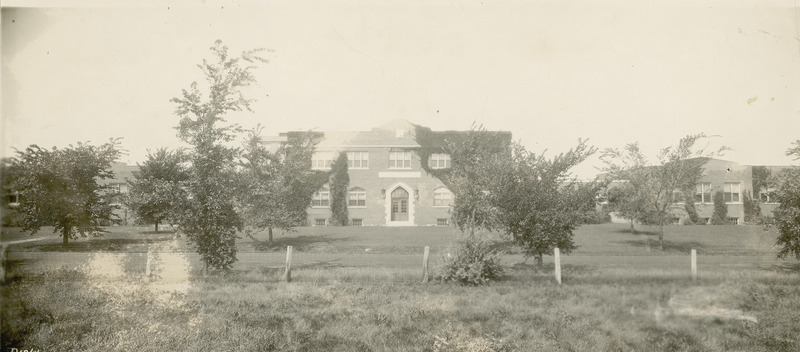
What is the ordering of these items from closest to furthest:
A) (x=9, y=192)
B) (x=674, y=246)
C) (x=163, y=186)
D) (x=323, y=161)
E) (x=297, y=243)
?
(x=163, y=186)
(x=9, y=192)
(x=297, y=243)
(x=674, y=246)
(x=323, y=161)

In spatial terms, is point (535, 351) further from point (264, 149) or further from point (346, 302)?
point (264, 149)

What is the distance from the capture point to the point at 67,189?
11539 millimetres

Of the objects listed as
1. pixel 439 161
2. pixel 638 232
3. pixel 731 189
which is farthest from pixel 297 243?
pixel 638 232

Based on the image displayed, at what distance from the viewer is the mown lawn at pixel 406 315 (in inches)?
269

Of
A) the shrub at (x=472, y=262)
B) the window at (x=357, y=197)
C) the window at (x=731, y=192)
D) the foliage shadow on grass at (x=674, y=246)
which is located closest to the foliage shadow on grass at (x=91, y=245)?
the shrub at (x=472, y=262)

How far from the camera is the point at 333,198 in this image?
2673cm

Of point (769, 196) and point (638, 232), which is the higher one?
point (769, 196)

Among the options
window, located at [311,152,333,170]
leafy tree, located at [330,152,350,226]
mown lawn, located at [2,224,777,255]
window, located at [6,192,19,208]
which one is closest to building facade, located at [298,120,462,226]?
leafy tree, located at [330,152,350,226]

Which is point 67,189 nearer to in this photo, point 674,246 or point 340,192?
point 340,192

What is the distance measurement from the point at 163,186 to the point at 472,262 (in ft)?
22.9

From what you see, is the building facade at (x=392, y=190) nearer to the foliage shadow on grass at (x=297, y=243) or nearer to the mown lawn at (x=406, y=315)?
the foliage shadow on grass at (x=297, y=243)

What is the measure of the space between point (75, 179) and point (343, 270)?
26.5 ft

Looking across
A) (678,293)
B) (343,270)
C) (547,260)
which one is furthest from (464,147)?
(678,293)

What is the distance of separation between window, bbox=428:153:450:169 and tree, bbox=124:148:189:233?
19.5 metres
